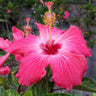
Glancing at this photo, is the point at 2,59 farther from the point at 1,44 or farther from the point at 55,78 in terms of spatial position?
the point at 55,78

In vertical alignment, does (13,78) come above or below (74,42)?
below

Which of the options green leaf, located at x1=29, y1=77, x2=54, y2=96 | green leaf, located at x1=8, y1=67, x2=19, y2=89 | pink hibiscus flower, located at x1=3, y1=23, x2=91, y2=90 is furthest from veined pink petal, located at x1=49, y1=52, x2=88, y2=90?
green leaf, located at x1=8, y1=67, x2=19, y2=89

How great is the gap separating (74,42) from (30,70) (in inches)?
11.0

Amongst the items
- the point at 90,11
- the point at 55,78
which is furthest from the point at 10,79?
the point at 90,11

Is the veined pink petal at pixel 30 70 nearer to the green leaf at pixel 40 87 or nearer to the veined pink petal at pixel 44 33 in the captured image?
the green leaf at pixel 40 87

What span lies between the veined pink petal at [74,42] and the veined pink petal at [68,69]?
2.5 inches

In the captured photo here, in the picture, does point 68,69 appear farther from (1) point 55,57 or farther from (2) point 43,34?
(2) point 43,34

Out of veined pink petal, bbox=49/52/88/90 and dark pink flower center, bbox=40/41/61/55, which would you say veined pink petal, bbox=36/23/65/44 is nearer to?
dark pink flower center, bbox=40/41/61/55

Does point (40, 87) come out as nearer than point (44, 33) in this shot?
Yes

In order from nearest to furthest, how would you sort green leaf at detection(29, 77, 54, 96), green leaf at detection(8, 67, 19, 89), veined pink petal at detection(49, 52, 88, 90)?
veined pink petal at detection(49, 52, 88, 90)
green leaf at detection(29, 77, 54, 96)
green leaf at detection(8, 67, 19, 89)

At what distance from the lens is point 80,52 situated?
0.69 meters

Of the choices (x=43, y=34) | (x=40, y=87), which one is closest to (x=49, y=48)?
(x=43, y=34)

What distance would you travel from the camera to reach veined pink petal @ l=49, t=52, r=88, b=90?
577 millimetres

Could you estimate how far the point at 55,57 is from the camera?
2.20 feet
